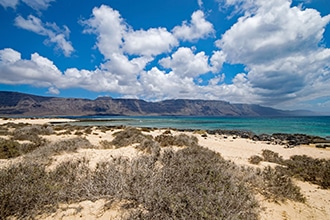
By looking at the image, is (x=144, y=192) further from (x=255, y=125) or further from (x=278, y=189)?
(x=255, y=125)

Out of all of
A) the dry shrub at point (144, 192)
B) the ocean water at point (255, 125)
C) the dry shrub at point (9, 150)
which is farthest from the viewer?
the ocean water at point (255, 125)

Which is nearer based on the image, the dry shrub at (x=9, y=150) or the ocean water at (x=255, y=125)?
the dry shrub at (x=9, y=150)

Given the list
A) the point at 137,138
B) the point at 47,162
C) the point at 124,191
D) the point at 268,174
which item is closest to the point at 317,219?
the point at 268,174

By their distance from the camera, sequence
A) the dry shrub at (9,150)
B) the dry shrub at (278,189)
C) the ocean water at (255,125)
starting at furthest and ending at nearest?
the ocean water at (255,125) → the dry shrub at (9,150) → the dry shrub at (278,189)

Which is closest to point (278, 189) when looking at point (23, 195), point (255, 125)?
point (23, 195)

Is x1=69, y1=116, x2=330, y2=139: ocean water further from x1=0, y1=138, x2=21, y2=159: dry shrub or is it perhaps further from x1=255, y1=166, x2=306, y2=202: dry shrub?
x1=0, y1=138, x2=21, y2=159: dry shrub

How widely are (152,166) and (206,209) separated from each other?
7.73ft

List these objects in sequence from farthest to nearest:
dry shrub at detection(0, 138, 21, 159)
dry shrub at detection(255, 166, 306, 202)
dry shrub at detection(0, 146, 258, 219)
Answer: dry shrub at detection(0, 138, 21, 159) < dry shrub at detection(255, 166, 306, 202) < dry shrub at detection(0, 146, 258, 219)

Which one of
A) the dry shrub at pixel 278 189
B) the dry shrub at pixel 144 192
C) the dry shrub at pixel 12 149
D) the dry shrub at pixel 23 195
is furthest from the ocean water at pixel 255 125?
the dry shrub at pixel 12 149

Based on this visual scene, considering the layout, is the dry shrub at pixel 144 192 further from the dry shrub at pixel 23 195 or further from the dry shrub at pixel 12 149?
the dry shrub at pixel 12 149

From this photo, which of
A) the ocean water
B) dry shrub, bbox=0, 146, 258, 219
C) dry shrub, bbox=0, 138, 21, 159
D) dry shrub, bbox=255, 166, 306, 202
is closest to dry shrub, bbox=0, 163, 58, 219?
dry shrub, bbox=0, 146, 258, 219

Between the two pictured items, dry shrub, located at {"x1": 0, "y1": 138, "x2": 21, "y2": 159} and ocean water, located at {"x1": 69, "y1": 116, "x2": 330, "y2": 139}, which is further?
ocean water, located at {"x1": 69, "y1": 116, "x2": 330, "y2": 139}

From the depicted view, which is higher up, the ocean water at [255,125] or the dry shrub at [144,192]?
the dry shrub at [144,192]

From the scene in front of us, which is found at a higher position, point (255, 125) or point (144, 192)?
point (144, 192)
